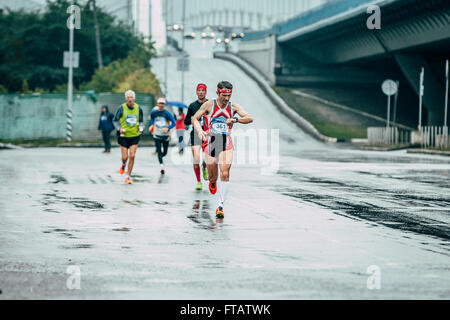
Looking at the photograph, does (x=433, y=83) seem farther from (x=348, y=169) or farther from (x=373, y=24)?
(x=348, y=169)

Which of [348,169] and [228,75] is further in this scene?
[228,75]

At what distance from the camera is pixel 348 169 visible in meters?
23.6

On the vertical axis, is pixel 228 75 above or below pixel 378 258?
above

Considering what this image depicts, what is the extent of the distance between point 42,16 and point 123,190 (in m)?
51.0

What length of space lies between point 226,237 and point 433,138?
30.8 meters

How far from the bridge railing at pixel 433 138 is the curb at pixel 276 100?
784 centimetres

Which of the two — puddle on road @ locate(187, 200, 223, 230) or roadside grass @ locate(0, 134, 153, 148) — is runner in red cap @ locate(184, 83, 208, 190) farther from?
roadside grass @ locate(0, 134, 153, 148)

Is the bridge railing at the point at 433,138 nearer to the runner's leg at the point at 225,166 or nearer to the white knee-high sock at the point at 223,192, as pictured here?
the runner's leg at the point at 225,166

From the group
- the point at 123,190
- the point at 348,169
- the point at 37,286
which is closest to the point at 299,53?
the point at 348,169

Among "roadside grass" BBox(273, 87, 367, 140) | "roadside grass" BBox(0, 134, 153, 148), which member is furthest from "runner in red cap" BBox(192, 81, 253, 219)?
"roadside grass" BBox(273, 87, 367, 140)

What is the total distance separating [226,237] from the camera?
9555mm

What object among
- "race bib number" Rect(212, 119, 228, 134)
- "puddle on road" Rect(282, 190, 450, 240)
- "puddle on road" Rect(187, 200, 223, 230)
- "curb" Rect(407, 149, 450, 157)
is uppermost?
"race bib number" Rect(212, 119, 228, 134)

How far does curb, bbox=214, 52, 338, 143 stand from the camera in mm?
49062

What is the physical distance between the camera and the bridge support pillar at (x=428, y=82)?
158 feet
